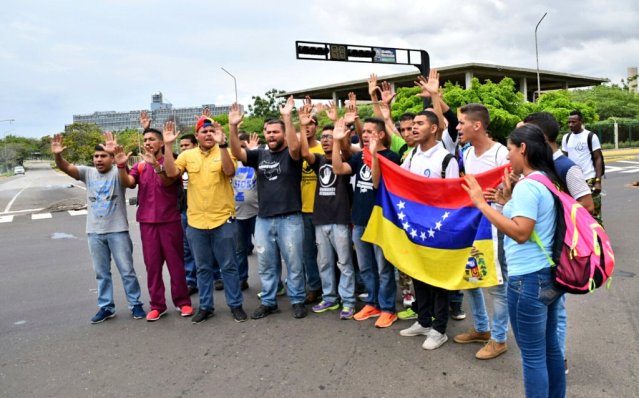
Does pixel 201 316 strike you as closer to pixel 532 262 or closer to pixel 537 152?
pixel 532 262

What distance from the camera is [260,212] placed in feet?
16.3

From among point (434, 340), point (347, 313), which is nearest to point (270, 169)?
point (347, 313)

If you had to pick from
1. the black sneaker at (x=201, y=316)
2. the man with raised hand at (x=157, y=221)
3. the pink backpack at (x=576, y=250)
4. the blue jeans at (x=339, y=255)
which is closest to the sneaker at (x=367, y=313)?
the blue jeans at (x=339, y=255)

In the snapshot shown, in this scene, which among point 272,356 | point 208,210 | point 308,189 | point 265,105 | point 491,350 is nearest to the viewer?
point 491,350

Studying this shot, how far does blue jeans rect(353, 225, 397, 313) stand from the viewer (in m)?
4.59

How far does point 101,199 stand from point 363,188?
2746 millimetres

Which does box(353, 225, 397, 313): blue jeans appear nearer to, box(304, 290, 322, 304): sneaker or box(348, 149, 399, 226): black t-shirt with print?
box(348, 149, 399, 226): black t-shirt with print

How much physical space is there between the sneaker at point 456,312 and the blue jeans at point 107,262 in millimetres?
3245

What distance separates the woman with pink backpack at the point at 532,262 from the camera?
101 inches

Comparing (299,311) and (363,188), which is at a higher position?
(363,188)

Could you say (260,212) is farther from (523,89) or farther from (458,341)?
(523,89)

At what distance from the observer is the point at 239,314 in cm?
489

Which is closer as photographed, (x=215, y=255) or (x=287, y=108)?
(x=287, y=108)

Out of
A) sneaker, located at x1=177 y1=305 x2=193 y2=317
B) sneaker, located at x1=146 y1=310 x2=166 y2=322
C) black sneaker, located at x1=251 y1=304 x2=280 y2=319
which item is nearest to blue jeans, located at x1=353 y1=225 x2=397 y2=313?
black sneaker, located at x1=251 y1=304 x2=280 y2=319
